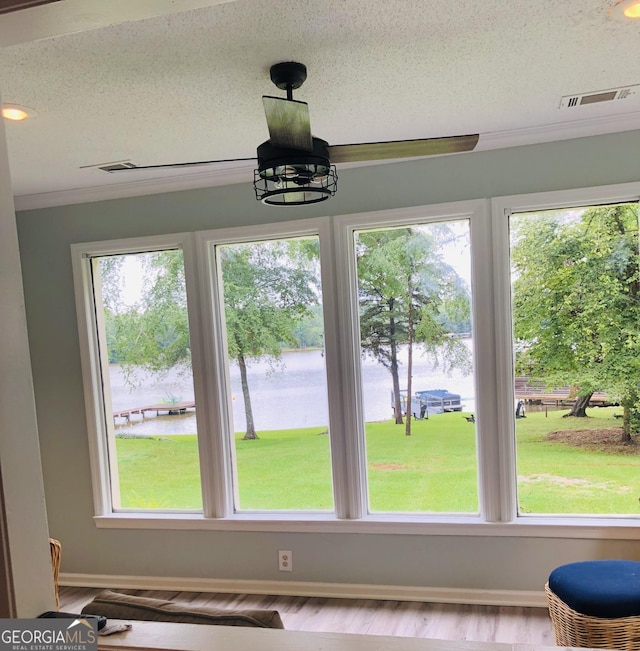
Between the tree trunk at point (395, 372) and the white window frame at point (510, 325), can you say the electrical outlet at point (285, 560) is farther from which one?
the white window frame at point (510, 325)

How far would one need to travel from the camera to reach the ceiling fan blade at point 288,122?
5.44 ft

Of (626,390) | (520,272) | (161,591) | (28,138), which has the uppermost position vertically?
(28,138)

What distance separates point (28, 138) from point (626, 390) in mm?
3392

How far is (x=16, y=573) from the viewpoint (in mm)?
883

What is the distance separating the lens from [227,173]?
345cm

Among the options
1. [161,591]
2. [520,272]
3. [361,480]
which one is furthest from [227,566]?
[520,272]

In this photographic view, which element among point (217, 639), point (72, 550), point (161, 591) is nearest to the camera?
point (217, 639)

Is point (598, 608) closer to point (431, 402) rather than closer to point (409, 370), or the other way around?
point (431, 402)

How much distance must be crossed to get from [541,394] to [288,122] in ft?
7.52

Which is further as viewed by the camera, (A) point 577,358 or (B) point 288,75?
(A) point 577,358

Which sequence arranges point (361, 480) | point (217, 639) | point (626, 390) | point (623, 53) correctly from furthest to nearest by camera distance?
point (361, 480)
point (626, 390)
point (623, 53)
point (217, 639)

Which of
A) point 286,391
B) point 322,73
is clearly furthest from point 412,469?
point 322,73

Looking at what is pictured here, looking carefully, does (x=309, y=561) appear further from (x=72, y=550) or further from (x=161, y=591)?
(x=72, y=550)

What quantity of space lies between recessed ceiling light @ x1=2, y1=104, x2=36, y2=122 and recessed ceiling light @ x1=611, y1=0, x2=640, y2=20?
2.19 m
